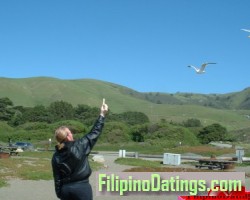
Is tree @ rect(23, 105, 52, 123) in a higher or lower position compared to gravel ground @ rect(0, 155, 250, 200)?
higher

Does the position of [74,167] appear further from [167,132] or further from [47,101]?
[47,101]

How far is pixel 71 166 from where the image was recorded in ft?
21.3

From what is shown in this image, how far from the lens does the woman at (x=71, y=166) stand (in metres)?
6.45

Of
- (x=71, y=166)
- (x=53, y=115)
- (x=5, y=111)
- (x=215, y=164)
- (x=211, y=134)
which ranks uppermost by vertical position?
(x=5, y=111)

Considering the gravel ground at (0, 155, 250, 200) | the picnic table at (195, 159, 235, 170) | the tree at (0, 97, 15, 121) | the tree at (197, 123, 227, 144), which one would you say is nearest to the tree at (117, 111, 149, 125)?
the tree at (0, 97, 15, 121)

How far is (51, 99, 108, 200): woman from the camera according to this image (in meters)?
6.45

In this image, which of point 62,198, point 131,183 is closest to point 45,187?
point 131,183

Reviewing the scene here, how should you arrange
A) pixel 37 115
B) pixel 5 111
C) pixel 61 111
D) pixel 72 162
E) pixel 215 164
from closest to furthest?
pixel 72 162 → pixel 215 164 → pixel 37 115 → pixel 5 111 → pixel 61 111

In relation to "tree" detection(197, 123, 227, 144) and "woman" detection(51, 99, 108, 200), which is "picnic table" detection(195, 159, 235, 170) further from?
"tree" detection(197, 123, 227, 144)

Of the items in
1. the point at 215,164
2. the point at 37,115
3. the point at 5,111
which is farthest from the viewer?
the point at 5,111

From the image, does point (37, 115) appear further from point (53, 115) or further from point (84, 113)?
point (84, 113)

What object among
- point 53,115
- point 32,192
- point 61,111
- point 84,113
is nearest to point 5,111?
point 53,115

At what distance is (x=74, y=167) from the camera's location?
6488 mm

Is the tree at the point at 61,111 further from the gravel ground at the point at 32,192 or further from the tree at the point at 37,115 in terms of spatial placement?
the gravel ground at the point at 32,192
